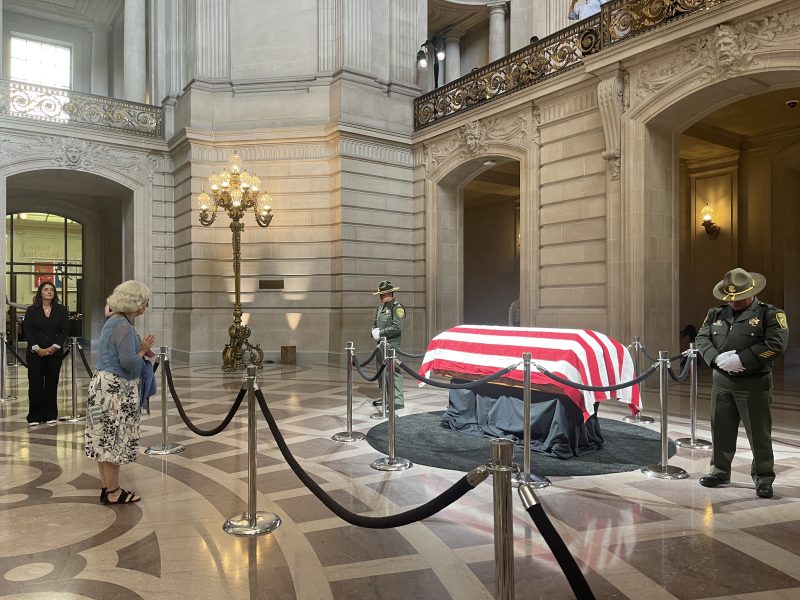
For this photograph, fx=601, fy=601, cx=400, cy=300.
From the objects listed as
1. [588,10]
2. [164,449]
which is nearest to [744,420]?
[164,449]

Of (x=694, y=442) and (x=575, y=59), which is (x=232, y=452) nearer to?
(x=694, y=442)

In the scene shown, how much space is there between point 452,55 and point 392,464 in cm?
1969

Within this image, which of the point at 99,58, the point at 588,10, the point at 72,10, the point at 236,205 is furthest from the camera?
the point at 99,58

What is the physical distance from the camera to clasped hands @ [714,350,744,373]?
15.2 feet

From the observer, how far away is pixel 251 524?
404 centimetres

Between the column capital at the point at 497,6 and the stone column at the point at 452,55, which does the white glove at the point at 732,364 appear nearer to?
the column capital at the point at 497,6

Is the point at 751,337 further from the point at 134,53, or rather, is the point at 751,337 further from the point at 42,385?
the point at 134,53

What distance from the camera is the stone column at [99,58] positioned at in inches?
859

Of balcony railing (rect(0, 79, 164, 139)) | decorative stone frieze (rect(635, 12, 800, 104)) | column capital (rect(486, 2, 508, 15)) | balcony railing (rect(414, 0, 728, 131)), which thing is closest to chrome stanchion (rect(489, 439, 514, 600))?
decorative stone frieze (rect(635, 12, 800, 104))

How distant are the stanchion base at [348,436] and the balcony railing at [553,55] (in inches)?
307

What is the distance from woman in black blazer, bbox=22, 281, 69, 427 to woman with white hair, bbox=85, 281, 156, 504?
325 cm

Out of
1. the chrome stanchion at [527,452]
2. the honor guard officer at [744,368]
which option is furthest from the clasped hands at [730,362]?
the chrome stanchion at [527,452]

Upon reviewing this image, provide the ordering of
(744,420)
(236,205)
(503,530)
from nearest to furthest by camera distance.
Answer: (503,530)
(744,420)
(236,205)

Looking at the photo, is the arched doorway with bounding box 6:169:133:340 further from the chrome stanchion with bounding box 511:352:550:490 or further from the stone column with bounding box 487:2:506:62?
the chrome stanchion with bounding box 511:352:550:490
